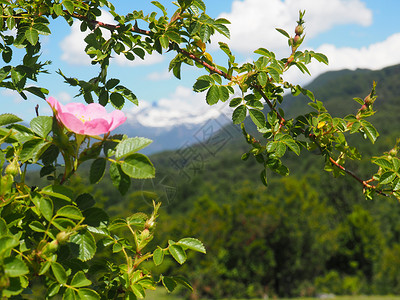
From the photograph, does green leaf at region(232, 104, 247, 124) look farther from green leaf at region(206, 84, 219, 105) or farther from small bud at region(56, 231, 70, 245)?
small bud at region(56, 231, 70, 245)

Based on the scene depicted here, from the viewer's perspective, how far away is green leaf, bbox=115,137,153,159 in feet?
2.99

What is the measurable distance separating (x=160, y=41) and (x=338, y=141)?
827mm

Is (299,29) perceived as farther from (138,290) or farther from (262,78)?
(138,290)

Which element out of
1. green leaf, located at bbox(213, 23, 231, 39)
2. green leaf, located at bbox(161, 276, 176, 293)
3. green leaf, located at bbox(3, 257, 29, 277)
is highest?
green leaf, located at bbox(213, 23, 231, 39)

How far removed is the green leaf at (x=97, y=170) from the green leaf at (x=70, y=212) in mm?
81

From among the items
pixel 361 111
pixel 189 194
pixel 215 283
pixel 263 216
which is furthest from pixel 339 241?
pixel 361 111

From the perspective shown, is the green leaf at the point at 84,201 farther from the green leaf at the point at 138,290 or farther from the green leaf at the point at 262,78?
the green leaf at the point at 262,78

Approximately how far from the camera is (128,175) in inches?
35.5

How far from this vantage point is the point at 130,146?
0.93 meters

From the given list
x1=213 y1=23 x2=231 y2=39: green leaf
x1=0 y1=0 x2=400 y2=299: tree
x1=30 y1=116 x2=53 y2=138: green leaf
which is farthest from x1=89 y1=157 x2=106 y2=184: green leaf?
x1=213 y1=23 x2=231 y2=39: green leaf

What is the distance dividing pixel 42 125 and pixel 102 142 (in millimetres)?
158

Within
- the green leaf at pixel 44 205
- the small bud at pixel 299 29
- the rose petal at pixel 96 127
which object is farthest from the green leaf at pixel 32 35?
the small bud at pixel 299 29

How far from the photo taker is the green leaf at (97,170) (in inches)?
37.2

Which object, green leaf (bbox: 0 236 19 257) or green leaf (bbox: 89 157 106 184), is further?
green leaf (bbox: 89 157 106 184)
